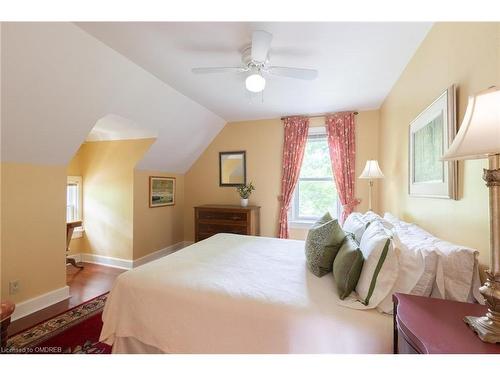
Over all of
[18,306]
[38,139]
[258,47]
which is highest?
[258,47]

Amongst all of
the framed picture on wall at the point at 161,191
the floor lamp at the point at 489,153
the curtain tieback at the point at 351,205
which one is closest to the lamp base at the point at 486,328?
the floor lamp at the point at 489,153

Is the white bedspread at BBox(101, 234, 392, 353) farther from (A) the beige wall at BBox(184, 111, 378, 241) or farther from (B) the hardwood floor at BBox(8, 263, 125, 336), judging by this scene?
(A) the beige wall at BBox(184, 111, 378, 241)

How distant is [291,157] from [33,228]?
3.41 metres

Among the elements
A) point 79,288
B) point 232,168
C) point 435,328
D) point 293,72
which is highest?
point 293,72

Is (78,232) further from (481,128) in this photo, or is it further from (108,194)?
(481,128)

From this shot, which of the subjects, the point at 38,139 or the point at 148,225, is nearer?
the point at 38,139

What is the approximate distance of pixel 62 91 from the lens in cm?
205

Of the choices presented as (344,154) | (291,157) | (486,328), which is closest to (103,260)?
(291,157)
